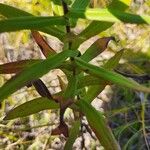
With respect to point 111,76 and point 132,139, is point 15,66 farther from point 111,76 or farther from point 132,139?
point 132,139

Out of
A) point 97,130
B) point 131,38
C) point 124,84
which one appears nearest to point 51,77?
point 131,38

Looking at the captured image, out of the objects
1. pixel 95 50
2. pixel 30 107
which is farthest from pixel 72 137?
pixel 95 50

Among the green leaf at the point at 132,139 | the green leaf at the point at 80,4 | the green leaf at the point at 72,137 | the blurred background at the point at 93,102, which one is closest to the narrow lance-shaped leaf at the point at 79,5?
the green leaf at the point at 80,4

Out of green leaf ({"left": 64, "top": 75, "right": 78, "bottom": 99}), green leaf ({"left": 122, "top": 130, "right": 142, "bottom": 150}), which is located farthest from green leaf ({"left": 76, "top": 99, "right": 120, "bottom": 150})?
green leaf ({"left": 122, "top": 130, "right": 142, "bottom": 150})

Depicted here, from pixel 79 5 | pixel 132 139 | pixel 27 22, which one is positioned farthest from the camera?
pixel 132 139

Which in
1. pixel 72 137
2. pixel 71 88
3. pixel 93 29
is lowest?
pixel 72 137

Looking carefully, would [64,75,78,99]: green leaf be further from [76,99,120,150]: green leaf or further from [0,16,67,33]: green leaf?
[0,16,67,33]: green leaf

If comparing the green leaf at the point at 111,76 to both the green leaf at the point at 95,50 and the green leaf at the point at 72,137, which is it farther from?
the green leaf at the point at 72,137
